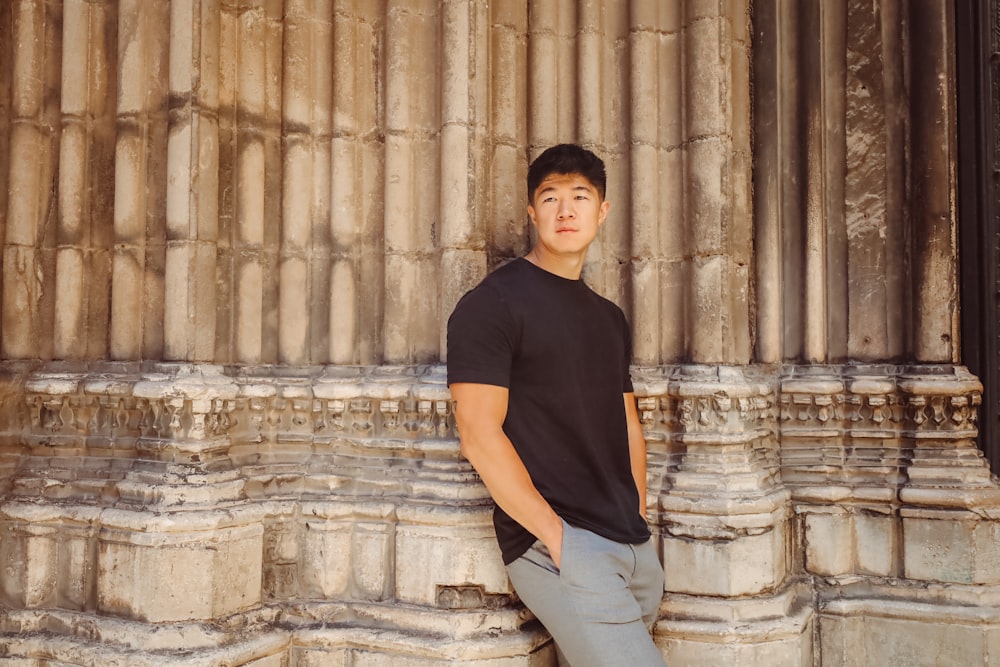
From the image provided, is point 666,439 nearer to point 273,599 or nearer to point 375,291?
point 375,291

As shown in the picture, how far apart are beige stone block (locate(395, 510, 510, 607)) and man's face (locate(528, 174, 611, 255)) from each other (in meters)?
1.13

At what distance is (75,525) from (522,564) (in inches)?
71.5

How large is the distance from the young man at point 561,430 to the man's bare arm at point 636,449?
6 centimetres

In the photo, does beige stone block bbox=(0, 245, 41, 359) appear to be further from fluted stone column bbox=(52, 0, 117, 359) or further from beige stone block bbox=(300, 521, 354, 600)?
beige stone block bbox=(300, 521, 354, 600)

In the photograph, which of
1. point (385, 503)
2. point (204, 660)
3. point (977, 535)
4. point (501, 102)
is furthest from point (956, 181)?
point (204, 660)

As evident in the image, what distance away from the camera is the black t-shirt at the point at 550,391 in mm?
2518

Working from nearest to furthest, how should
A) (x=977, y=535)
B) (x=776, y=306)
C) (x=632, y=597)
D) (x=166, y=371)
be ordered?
(x=632, y=597) < (x=166, y=371) < (x=977, y=535) < (x=776, y=306)

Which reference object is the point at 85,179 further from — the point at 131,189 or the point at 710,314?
the point at 710,314

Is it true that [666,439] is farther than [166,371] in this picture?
Yes

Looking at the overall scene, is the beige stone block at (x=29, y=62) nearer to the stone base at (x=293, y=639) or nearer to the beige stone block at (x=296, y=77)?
the beige stone block at (x=296, y=77)

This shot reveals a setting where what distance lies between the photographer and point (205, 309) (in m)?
3.20

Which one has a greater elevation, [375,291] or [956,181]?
[956,181]

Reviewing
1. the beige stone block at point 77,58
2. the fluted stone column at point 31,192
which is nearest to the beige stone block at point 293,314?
the fluted stone column at point 31,192

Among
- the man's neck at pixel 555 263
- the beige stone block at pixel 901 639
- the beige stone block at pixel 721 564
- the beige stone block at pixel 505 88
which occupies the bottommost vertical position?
the beige stone block at pixel 901 639
